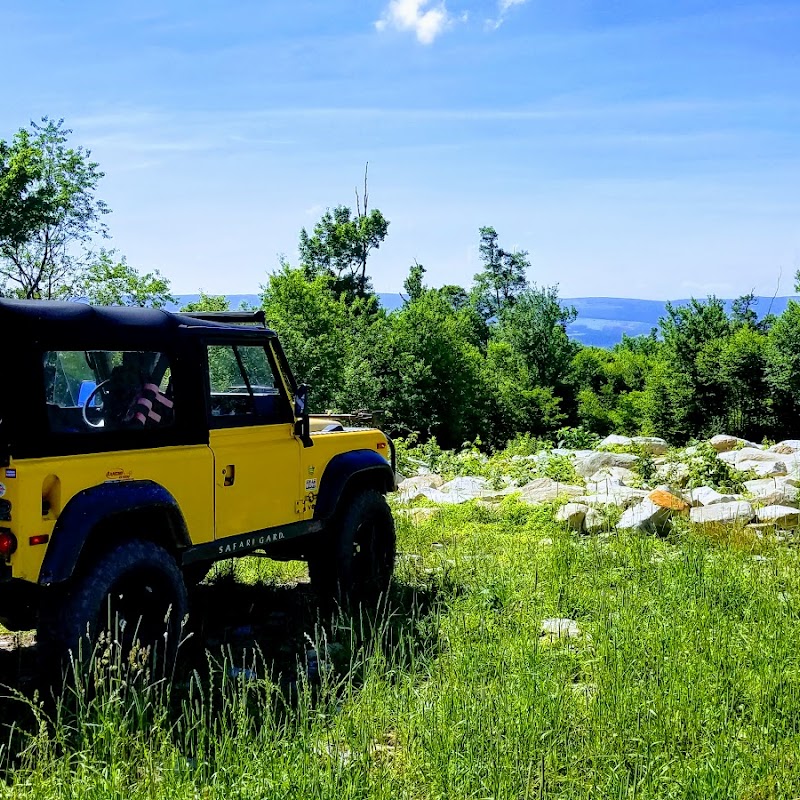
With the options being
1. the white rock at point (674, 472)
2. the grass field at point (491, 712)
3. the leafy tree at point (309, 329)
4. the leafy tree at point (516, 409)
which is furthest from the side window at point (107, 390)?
the leafy tree at point (516, 409)

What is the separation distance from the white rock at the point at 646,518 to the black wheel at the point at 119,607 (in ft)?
18.3

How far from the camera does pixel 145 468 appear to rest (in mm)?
5188

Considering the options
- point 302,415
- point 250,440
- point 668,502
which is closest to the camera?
point 250,440

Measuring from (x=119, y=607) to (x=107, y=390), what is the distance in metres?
1.30

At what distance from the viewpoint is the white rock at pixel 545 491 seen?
38.0 feet

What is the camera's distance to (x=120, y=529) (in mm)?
5113

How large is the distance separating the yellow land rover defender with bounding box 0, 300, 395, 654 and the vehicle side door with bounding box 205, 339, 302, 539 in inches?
0.5

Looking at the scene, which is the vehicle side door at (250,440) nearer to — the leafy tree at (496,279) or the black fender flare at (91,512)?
the black fender flare at (91,512)

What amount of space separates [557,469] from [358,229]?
54.8m

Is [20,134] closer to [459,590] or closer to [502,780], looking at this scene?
[459,590]

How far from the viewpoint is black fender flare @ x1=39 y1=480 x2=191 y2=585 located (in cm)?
456

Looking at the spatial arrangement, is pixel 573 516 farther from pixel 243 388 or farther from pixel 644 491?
pixel 243 388

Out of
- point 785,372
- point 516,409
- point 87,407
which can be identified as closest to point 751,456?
point 87,407

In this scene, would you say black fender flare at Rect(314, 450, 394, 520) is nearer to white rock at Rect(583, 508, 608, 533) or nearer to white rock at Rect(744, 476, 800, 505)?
white rock at Rect(583, 508, 608, 533)
